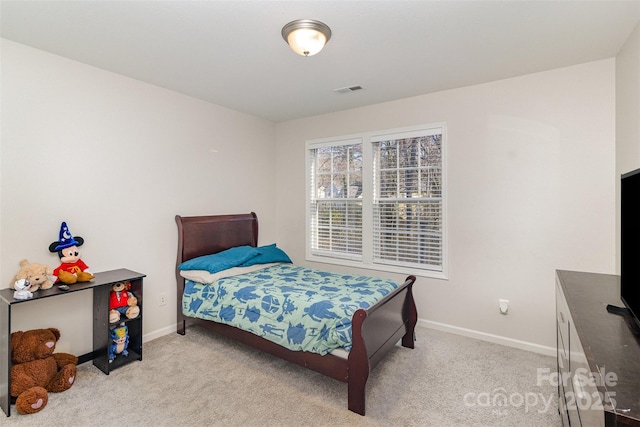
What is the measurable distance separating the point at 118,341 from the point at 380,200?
9.76ft

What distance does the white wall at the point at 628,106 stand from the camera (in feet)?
6.91

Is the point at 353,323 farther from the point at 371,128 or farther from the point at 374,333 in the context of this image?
the point at 371,128

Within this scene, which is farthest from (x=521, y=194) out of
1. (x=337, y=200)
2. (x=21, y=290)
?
(x=21, y=290)

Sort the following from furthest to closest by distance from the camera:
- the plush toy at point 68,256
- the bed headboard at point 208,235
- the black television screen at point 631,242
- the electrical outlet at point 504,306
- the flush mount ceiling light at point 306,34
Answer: the bed headboard at point 208,235, the electrical outlet at point 504,306, the plush toy at point 68,256, the flush mount ceiling light at point 306,34, the black television screen at point 631,242

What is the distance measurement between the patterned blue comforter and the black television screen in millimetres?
1444

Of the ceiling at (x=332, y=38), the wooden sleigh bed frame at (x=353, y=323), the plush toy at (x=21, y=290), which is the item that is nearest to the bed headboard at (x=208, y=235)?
the wooden sleigh bed frame at (x=353, y=323)

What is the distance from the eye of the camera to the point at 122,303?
264cm

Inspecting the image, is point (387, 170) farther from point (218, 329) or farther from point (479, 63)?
point (218, 329)

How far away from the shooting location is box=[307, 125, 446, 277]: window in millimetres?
3424

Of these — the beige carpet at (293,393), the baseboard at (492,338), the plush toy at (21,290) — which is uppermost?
the plush toy at (21,290)

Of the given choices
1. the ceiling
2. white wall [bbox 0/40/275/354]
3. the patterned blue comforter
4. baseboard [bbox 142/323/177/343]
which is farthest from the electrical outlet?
baseboard [bbox 142/323/177/343]

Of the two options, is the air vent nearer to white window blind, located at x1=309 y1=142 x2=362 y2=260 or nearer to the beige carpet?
white window blind, located at x1=309 y1=142 x2=362 y2=260

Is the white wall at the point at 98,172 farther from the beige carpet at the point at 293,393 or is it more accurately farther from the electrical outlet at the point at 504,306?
the electrical outlet at the point at 504,306

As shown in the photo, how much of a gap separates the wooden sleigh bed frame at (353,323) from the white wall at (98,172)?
0.14m
